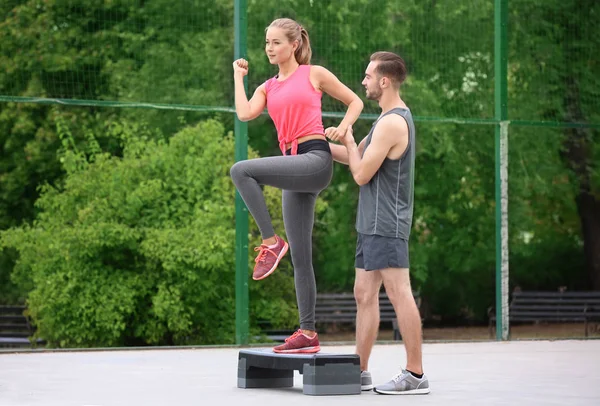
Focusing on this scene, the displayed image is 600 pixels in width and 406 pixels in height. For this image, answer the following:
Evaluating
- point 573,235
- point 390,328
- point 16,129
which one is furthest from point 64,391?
point 573,235

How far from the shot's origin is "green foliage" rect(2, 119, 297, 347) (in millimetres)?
10758

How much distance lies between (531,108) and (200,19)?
4061mm

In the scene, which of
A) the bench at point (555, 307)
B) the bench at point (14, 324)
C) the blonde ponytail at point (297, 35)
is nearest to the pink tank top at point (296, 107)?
the blonde ponytail at point (297, 35)

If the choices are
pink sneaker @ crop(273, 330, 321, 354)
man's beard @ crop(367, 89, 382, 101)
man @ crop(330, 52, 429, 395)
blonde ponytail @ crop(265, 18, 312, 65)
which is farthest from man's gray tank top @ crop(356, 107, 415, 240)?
pink sneaker @ crop(273, 330, 321, 354)

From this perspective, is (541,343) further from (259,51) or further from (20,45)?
(20,45)

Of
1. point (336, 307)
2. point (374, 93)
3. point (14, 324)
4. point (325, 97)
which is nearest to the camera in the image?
point (374, 93)

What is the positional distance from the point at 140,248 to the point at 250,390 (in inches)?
179

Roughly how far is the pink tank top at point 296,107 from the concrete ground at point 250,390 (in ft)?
4.39

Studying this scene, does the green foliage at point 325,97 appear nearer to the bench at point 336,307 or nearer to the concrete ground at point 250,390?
the bench at point 336,307

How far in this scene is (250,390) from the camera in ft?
21.3

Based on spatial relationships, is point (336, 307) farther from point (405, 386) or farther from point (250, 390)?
point (405, 386)

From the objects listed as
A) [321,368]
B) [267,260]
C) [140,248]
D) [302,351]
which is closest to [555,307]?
[140,248]

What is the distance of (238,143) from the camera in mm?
10203

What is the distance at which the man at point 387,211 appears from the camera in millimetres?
6312
